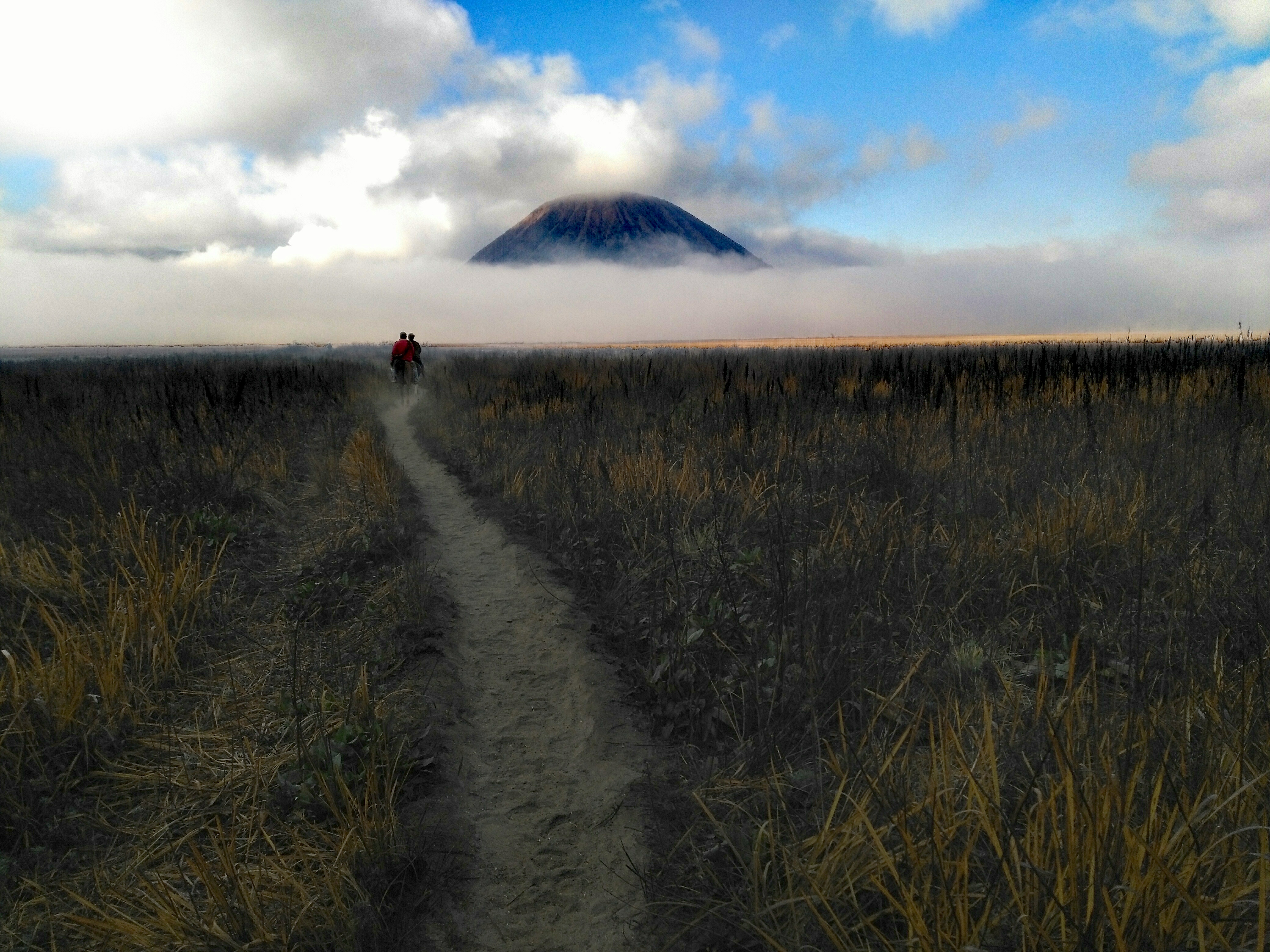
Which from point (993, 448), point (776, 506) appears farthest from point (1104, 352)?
point (776, 506)

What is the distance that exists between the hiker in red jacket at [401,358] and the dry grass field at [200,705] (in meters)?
14.0

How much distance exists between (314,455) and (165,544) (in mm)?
3991

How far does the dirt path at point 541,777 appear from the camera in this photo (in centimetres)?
200

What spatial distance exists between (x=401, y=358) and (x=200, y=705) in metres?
18.3

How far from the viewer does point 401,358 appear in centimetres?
1995

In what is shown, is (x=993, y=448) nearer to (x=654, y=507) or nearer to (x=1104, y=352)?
(x=654, y=507)

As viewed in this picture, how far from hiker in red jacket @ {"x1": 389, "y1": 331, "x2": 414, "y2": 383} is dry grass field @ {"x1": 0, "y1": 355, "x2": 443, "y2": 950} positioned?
13983 mm

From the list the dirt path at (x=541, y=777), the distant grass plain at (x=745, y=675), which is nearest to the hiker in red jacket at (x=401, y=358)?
the distant grass plain at (x=745, y=675)

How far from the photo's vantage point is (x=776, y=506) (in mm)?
4250

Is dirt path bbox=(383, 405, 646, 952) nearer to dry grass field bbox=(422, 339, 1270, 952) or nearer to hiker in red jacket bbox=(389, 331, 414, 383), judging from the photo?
dry grass field bbox=(422, 339, 1270, 952)

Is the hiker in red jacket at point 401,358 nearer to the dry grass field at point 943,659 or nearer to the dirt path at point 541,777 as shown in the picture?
the dry grass field at point 943,659

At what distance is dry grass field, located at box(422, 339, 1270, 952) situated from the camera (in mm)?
1479

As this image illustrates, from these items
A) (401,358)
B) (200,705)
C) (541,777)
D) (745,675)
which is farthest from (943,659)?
(401,358)

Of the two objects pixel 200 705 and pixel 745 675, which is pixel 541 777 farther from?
pixel 200 705
